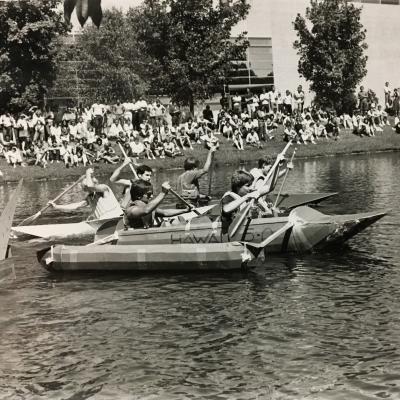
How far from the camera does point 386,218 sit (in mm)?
14008

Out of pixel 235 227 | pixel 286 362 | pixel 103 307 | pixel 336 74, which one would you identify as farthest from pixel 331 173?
pixel 286 362

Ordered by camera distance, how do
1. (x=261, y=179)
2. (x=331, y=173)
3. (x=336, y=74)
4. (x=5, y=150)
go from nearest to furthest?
(x=261, y=179), (x=331, y=173), (x=5, y=150), (x=336, y=74)

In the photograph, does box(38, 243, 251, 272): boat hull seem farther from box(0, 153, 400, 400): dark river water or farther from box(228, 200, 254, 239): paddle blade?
box(228, 200, 254, 239): paddle blade

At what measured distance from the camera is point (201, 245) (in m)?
10.1

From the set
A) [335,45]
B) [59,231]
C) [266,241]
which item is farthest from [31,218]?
[335,45]

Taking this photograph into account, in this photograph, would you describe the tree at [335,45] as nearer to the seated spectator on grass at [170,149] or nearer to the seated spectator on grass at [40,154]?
the seated spectator on grass at [170,149]

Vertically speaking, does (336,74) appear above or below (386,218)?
above

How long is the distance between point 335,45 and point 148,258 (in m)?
27.9

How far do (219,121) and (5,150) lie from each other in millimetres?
10056

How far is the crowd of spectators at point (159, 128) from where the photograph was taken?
1123 inches

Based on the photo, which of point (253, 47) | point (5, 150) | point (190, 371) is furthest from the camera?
point (253, 47)

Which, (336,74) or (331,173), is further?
(336,74)

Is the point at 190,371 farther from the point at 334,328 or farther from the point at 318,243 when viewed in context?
the point at 318,243

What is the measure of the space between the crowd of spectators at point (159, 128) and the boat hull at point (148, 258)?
51.6 feet
